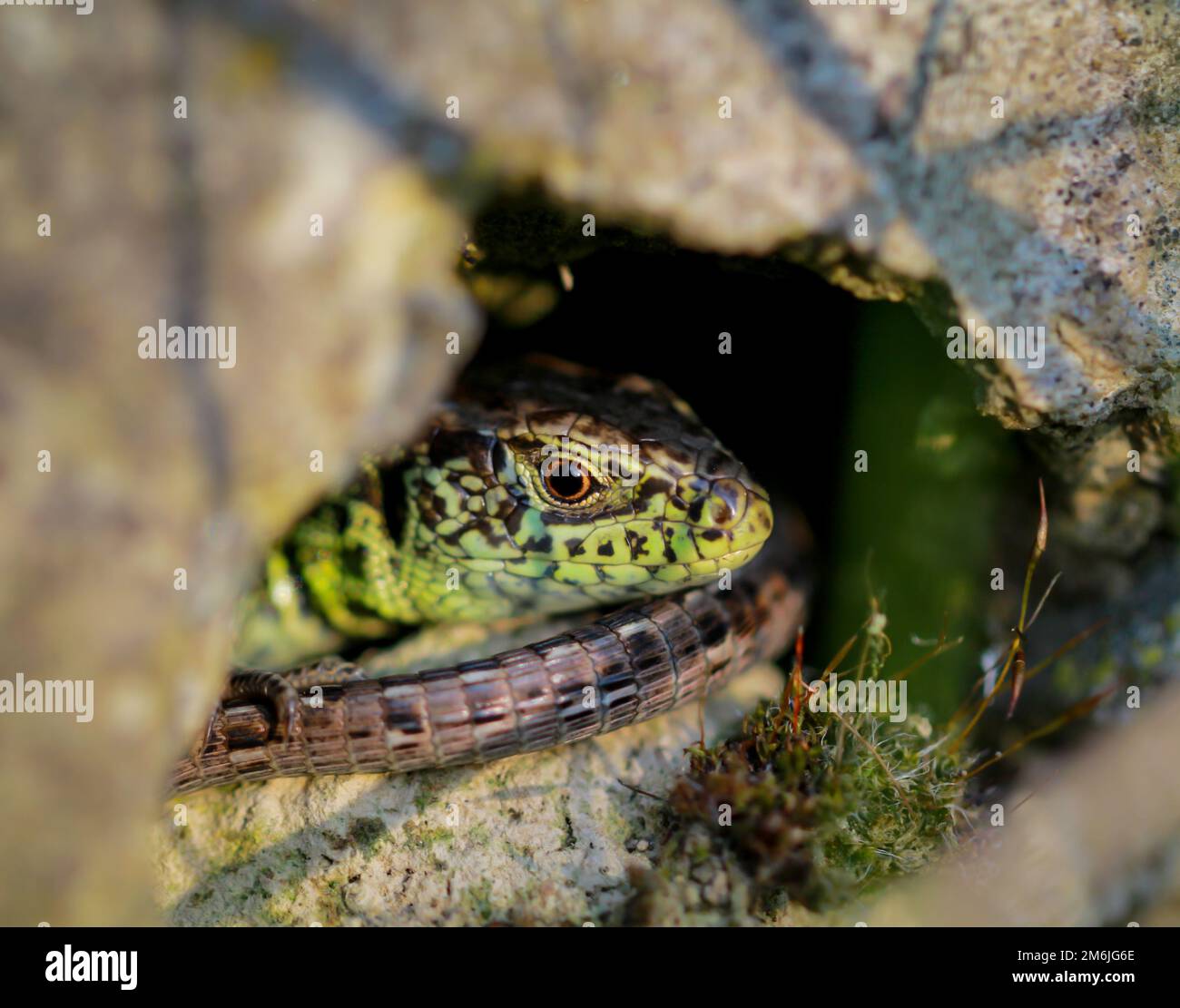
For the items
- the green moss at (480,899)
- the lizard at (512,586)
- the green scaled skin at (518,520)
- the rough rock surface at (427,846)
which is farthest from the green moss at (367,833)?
the green scaled skin at (518,520)

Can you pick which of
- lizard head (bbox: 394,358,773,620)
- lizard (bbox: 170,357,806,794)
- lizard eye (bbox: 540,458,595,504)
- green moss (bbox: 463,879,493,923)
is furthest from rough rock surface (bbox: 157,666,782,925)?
lizard eye (bbox: 540,458,595,504)

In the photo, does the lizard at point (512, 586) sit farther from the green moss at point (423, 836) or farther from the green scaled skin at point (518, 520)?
the green moss at point (423, 836)

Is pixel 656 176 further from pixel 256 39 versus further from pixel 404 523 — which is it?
pixel 404 523

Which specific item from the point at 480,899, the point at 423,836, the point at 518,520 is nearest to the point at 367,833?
the point at 423,836

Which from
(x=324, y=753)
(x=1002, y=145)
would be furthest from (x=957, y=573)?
(x=324, y=753)

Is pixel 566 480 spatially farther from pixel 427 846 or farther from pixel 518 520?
pixel 427 846

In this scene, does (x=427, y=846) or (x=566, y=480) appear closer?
(x=427, y=846)

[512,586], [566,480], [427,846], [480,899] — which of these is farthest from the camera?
[512,586]
